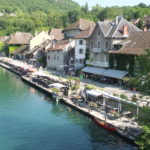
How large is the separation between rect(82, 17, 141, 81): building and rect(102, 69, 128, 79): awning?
1.01 meters

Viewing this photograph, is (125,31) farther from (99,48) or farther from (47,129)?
(47,129)

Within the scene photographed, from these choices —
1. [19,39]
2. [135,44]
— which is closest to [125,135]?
[135,44]

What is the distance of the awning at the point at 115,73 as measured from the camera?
186ft

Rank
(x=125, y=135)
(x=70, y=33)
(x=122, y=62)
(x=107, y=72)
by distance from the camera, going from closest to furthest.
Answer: (x=125, y=135)
(x=122, y=62)
(x=107, y=72)
(x=70, y=33)

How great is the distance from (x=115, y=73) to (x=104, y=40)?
9291 millimetres

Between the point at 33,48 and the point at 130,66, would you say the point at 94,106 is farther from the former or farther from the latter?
the point at 33,48

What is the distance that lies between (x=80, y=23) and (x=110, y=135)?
2742 inches

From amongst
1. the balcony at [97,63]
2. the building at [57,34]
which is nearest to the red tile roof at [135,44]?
the balcony at [97,63]

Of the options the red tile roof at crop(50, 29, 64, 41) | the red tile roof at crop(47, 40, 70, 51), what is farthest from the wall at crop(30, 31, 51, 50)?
the red tile roof at crop(47, 40, 70, 51)

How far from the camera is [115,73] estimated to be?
194 ft

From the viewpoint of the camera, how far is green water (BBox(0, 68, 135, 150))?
33.5 meters

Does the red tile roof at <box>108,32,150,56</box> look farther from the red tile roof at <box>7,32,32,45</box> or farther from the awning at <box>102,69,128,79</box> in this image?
the red tile roof at <box>7,32,32,45</box>

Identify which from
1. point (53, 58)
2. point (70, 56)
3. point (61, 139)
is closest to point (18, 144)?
point (61, 139)

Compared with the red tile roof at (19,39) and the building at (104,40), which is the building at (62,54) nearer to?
the building at (104,40)
